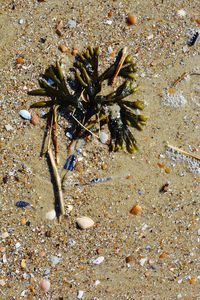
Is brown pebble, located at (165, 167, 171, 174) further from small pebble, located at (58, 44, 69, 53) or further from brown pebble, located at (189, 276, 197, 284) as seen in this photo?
small pebble, located at (58, 44, 69, 53)

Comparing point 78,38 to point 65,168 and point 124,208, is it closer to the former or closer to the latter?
point 65,168

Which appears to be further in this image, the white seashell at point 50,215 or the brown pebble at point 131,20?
the brown pebble at point 131,20

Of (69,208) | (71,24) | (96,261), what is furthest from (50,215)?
(71,24)

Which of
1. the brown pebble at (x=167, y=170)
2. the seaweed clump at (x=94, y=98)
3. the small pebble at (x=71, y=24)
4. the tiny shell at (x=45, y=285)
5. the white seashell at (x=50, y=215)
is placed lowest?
the tiny shell at (x=45, y=285)

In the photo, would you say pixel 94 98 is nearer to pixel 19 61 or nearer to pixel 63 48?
pixel 63 48

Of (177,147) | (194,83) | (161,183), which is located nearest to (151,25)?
(194,83)

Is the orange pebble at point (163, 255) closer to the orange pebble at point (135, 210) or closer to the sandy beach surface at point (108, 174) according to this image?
the sandy beach surface at point (108, 174)

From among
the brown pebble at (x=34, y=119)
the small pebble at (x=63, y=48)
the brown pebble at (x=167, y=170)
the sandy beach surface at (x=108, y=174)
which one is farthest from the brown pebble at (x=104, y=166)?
the small pebble at (x=63, y=48)
